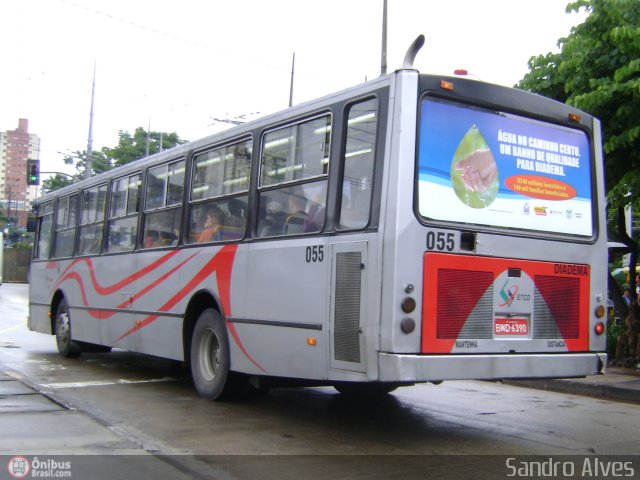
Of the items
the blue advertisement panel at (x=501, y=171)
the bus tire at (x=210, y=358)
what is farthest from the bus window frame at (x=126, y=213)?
the blue advertisement panel at (x=501, y=171)

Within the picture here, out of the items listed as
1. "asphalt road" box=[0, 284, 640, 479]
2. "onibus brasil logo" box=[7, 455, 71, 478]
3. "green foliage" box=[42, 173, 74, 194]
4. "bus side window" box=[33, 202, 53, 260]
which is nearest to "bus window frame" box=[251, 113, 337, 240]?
"asphalt road" box=[0, 284, 640, 479]

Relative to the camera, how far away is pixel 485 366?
6633mm

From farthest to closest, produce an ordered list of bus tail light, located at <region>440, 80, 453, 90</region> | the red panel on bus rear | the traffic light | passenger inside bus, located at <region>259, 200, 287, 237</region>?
the traffic light → passenger inside bus, located at <region>259, 200, 287, 237</region> → bus tail light, located at <region>440, 80, 453, 90</region> → the red panel on bus rear

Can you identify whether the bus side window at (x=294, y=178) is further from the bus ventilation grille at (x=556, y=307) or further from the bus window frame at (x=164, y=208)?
the bus ventilation grille at (x=556, y=307)

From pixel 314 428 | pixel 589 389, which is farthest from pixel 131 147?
pixel 314 428

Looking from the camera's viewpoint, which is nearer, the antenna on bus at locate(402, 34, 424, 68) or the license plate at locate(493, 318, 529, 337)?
the antenna on bus at locate(402, 34, 424, 68)

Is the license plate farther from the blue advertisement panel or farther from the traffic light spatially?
the traffic light

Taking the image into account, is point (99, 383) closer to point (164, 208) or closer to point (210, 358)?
point (210, 358)

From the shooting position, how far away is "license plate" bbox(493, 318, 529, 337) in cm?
684

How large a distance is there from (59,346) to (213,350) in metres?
6.00

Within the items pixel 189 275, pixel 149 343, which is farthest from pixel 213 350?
pixel 149 343

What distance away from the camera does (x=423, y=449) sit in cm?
684

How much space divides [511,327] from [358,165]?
6.71 feet

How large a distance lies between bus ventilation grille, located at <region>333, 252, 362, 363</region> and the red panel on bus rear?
0.59 meters
